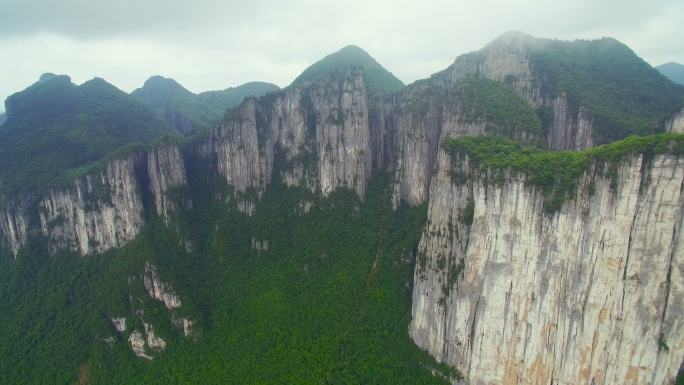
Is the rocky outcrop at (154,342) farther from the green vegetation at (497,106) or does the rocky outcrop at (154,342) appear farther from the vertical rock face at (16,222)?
the green vegetation at (497,106)

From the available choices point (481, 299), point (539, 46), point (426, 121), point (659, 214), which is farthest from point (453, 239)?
point (539, 46)

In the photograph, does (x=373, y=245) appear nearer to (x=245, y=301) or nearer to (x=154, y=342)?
(x=245, y=301)

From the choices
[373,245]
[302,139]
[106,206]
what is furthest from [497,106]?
[106,206]

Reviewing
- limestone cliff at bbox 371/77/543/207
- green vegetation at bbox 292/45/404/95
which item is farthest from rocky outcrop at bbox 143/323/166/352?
green vegetation at bbox 292/45/404/95

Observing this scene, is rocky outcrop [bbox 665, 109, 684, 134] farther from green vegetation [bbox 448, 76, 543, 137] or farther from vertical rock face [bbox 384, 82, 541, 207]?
vertical rock face [bbox 384, 82, 541, 207]

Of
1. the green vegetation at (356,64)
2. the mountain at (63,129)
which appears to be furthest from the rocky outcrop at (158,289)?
the green vegetation at (356,64)
